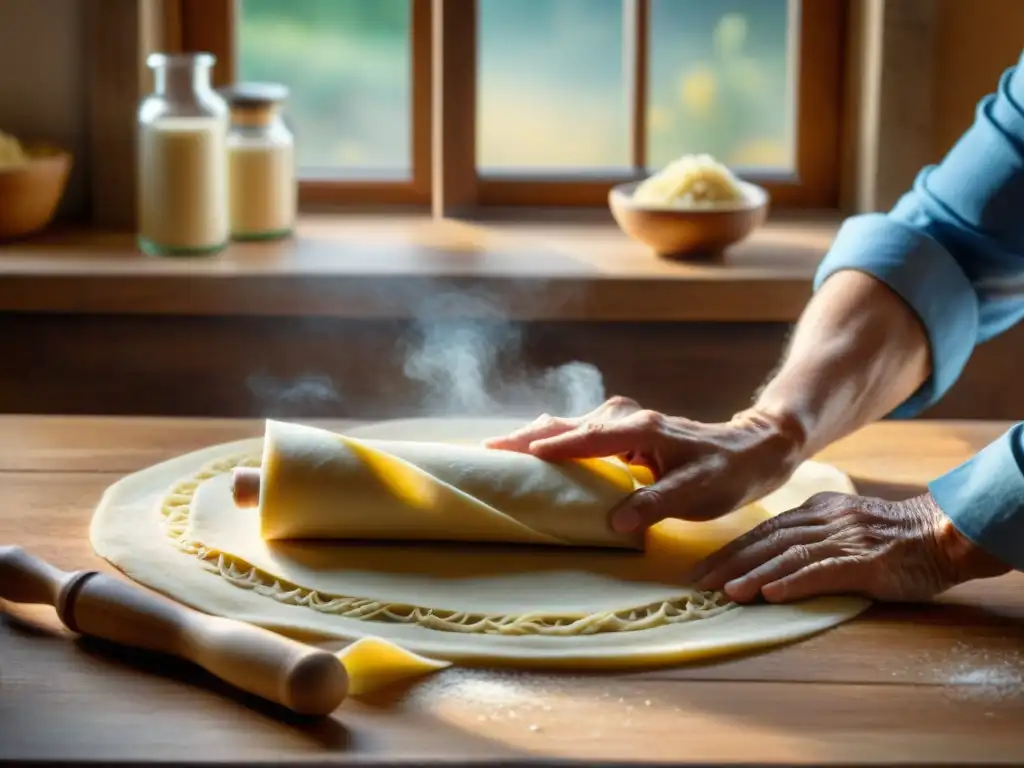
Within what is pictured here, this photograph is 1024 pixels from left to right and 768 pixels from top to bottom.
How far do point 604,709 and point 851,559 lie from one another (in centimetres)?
28

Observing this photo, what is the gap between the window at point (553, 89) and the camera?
2.45 metres

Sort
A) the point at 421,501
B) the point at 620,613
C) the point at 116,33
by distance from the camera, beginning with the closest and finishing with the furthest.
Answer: the point at 620,613
the point at 421,501
the point at 116,33

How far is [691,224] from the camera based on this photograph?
2.09 metres

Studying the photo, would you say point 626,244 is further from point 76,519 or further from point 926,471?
point 76,519

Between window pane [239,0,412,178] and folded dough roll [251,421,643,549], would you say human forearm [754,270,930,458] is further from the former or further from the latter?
window pane [239,0,412,178]

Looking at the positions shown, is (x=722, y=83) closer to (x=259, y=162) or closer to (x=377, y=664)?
(x=259, y=162)

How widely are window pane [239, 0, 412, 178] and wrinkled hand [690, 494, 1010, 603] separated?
1.55 meters

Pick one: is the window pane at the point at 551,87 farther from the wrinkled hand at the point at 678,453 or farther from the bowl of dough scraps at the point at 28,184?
the wrinkled hand at the point at 678,453

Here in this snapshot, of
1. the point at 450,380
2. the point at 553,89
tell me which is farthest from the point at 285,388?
the point at 553,89

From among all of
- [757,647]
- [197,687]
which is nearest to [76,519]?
[197,687]

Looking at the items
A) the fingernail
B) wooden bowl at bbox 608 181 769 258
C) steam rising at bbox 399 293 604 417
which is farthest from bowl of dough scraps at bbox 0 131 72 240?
the fingernail

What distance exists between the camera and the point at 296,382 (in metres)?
2.12

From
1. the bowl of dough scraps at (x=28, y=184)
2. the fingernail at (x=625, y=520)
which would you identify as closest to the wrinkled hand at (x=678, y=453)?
the fingernail at (x=625, y=520)

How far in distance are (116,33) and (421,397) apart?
0.76 m
